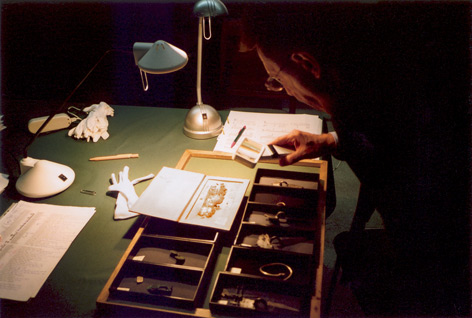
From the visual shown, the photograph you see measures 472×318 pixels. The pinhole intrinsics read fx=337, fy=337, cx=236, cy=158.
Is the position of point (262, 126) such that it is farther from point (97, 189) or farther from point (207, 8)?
point (97, 189)

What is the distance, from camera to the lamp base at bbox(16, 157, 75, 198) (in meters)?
1.63

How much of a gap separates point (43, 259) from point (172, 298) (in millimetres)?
590

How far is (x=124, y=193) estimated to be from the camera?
63.0 inches

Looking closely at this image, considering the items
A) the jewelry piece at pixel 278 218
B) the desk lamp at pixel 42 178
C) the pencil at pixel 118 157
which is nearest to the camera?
the jewelry piece at pixel 278 218

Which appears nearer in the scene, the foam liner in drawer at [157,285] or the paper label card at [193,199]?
the foam liner in drawer at [157,285]

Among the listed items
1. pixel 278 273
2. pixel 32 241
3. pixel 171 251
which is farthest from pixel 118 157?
pixel 278 273

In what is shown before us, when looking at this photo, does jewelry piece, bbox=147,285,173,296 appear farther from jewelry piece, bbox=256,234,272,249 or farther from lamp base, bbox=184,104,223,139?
lamp base, bbox=184,104,223,139

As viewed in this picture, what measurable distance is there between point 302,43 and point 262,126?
1.05 m

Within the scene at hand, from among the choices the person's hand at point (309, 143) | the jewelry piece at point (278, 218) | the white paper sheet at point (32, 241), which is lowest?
the white paper sheet at point (32, 241)

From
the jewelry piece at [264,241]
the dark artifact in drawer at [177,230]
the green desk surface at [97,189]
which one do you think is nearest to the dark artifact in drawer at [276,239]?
the jewelry piece at [264,241]

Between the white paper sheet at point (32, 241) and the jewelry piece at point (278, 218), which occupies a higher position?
the jewelry piece at point (278, 218)

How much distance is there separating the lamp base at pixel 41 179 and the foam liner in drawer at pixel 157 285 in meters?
0.71

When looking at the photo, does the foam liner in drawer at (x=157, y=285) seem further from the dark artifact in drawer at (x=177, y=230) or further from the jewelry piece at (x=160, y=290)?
the dark artifact in drawer at (x=177, y=230)

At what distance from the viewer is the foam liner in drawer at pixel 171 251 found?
1263 millimetres
